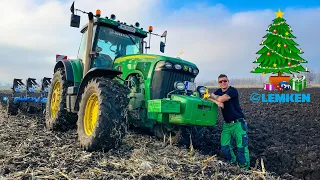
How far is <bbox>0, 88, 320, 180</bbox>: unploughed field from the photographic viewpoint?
3303 mm

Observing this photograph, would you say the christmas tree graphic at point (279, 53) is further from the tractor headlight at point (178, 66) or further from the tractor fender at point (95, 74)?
the tractor fender at point (95, 74)

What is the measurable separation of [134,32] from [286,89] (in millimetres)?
16638

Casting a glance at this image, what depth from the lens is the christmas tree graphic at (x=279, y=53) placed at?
19969 millimetres

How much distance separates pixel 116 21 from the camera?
6.43m

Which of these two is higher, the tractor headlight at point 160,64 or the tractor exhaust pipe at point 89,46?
the tractor exhaust pipe at point 89,46

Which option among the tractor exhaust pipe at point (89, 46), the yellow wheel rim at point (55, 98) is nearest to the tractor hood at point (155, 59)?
the tractor exhaust pipe at point (89, 46)

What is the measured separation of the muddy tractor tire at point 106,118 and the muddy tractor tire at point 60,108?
1305 mm

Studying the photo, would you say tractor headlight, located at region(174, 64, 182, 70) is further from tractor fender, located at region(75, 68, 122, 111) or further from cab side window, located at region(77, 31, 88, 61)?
cab side window, located at region(77, 31, 88, 61)

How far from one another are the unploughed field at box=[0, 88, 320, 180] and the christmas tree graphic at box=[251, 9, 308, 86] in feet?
43.7

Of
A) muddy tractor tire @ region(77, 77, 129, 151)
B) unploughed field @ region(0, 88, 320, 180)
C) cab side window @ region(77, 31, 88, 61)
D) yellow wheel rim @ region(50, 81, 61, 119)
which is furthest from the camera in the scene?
cab side window @ region(77, 31, 88, 61)

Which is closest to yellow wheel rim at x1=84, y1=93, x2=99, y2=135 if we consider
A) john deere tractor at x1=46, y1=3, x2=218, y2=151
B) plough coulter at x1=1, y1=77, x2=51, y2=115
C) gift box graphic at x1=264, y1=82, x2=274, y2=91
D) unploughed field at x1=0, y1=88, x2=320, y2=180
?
john deere tractor at x1=46, y1=3, x2=218, y2=151

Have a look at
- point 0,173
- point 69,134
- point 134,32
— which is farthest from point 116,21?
point 0,173

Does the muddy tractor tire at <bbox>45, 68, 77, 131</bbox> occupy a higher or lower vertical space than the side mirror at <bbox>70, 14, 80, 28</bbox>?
lower

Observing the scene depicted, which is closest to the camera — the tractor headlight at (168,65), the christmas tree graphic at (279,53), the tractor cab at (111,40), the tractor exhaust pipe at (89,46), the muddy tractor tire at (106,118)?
the muddy tractor tire at (106,118)
